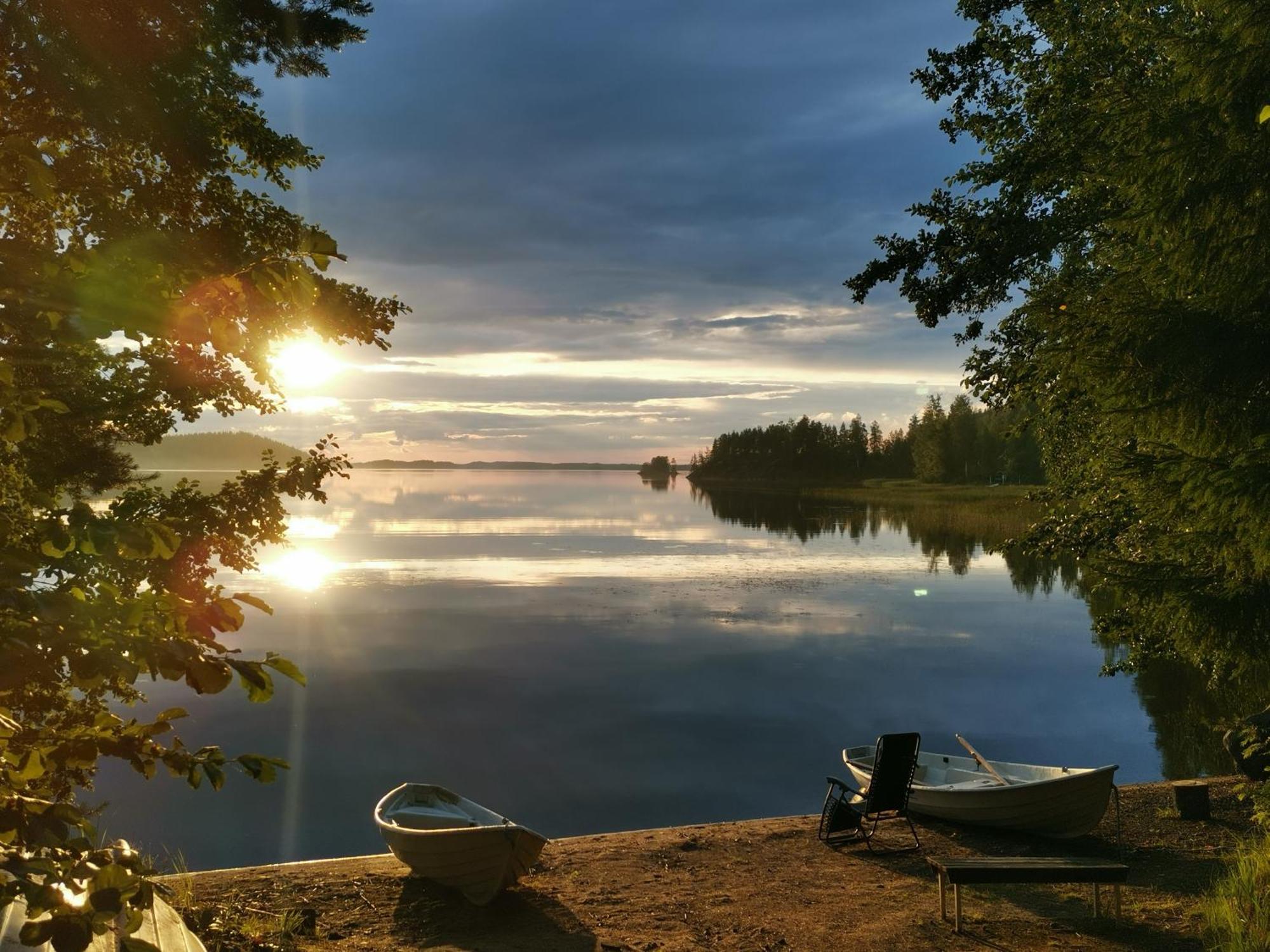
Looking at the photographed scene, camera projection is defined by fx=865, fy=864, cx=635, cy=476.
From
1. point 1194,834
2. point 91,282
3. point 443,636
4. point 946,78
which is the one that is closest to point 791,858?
point 1194,834

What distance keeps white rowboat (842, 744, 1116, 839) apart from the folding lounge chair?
59 cm

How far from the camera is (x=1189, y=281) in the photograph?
22.7 feet

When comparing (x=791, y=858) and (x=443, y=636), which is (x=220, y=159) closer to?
(x=791, y=858)

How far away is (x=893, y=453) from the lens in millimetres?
155500

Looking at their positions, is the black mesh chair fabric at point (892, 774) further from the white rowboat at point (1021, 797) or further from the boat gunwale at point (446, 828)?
the boat gunwale at point (446, 828)

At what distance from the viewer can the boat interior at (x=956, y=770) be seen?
33.6 ft

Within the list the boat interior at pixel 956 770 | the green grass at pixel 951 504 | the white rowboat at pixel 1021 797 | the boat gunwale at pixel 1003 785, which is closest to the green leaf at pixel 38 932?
the boat gunwale at pixel 1003 785

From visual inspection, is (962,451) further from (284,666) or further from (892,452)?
(284,666)

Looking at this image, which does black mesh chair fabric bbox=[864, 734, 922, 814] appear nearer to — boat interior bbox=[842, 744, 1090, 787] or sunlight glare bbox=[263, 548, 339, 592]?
boat interior bbox=[842, 744, 1090, 787]

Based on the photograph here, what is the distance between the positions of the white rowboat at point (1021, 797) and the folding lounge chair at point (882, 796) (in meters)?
0.59

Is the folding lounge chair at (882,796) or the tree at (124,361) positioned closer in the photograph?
the tree at (124,361)

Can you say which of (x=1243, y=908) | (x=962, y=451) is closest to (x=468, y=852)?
(x=1243, y=908)

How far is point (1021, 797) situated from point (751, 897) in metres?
3.34

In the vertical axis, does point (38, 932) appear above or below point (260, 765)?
below
